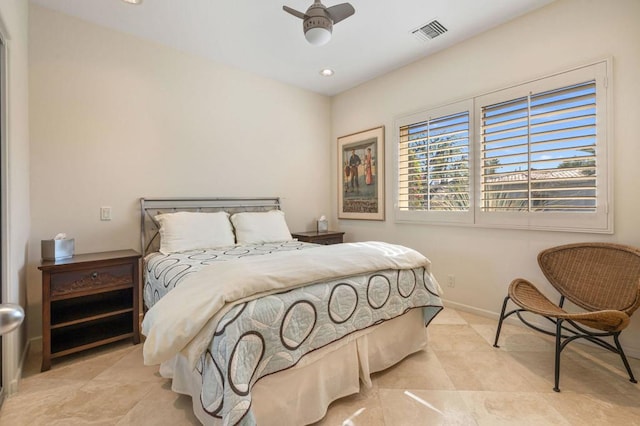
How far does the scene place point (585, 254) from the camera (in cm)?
222

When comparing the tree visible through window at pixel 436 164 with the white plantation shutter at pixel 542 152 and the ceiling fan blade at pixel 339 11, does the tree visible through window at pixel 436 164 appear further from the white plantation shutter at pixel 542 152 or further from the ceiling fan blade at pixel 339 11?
the ceiling fan blade at pixel 339 11

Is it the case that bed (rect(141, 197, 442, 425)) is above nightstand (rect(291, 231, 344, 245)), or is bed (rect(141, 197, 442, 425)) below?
below

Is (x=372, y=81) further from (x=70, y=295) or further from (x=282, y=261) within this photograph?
(x=70, y=295)

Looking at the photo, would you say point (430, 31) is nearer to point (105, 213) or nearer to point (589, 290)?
point (589, 290)

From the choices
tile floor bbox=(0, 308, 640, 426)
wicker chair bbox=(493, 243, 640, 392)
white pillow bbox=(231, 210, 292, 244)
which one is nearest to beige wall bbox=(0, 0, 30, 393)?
tile floor bbox=(0, 308, 640, 426)

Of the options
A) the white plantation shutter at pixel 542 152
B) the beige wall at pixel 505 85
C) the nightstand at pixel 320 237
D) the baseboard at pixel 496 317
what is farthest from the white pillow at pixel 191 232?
the white plantation shutter at pixel 542 152

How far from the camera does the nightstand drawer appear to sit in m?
2.09

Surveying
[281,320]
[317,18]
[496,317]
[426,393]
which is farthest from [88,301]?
[496,317]

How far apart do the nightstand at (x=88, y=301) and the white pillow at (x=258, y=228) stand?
3.20 ft

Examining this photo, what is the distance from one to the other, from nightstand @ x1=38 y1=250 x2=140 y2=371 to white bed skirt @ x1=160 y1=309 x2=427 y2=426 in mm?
829

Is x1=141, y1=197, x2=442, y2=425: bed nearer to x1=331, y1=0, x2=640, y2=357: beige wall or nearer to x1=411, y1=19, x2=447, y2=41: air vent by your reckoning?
x1=331, y1=0, x2=640, y2=357: beige wall

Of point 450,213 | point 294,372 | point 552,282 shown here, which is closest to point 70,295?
point 294,372

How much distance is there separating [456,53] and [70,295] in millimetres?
4071

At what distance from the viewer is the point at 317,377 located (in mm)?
1561
